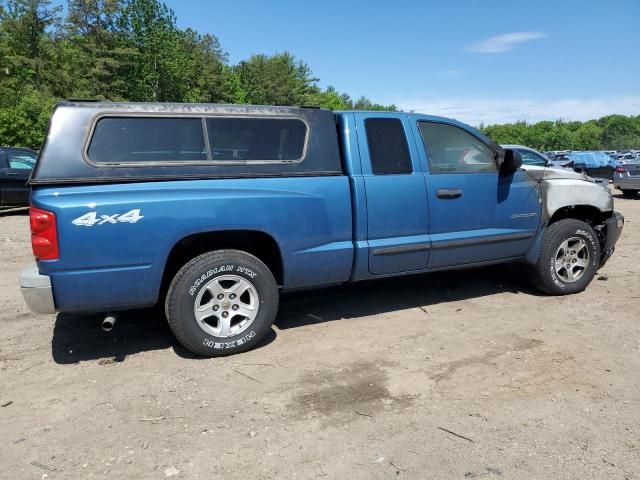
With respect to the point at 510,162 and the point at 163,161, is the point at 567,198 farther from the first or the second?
the point at 163,161

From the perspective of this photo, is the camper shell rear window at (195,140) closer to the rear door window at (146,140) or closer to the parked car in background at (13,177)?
the rear door window at (146,140)

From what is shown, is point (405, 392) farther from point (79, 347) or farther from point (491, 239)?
point (79, 347)

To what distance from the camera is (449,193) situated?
4.63 meters

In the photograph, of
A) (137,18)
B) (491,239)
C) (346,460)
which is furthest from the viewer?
(137,18)

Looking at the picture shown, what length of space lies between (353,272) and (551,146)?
356 feet

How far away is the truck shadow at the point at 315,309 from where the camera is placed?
4.19 metres

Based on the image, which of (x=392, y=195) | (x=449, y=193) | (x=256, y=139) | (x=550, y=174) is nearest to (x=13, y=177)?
(x=256, y=139)

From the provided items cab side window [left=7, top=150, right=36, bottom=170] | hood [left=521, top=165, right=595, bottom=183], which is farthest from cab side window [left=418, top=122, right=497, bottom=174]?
cab side window [left=7, top=150, right=36, bottom=170]

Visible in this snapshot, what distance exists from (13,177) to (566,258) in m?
11.8

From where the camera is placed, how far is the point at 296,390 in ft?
11.3

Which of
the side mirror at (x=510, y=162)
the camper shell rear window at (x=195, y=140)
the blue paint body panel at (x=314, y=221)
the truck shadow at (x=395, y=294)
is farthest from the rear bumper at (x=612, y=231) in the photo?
the camper shell rear window at (x=195, y=140)

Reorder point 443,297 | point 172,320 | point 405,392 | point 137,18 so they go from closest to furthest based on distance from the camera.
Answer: point 405,392 → point 172,320 → point 443,297 → point 137,18

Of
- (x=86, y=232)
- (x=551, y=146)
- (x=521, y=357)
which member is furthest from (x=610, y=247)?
(x=551, y=146)

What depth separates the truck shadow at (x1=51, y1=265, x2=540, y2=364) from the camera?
13.8 feet
